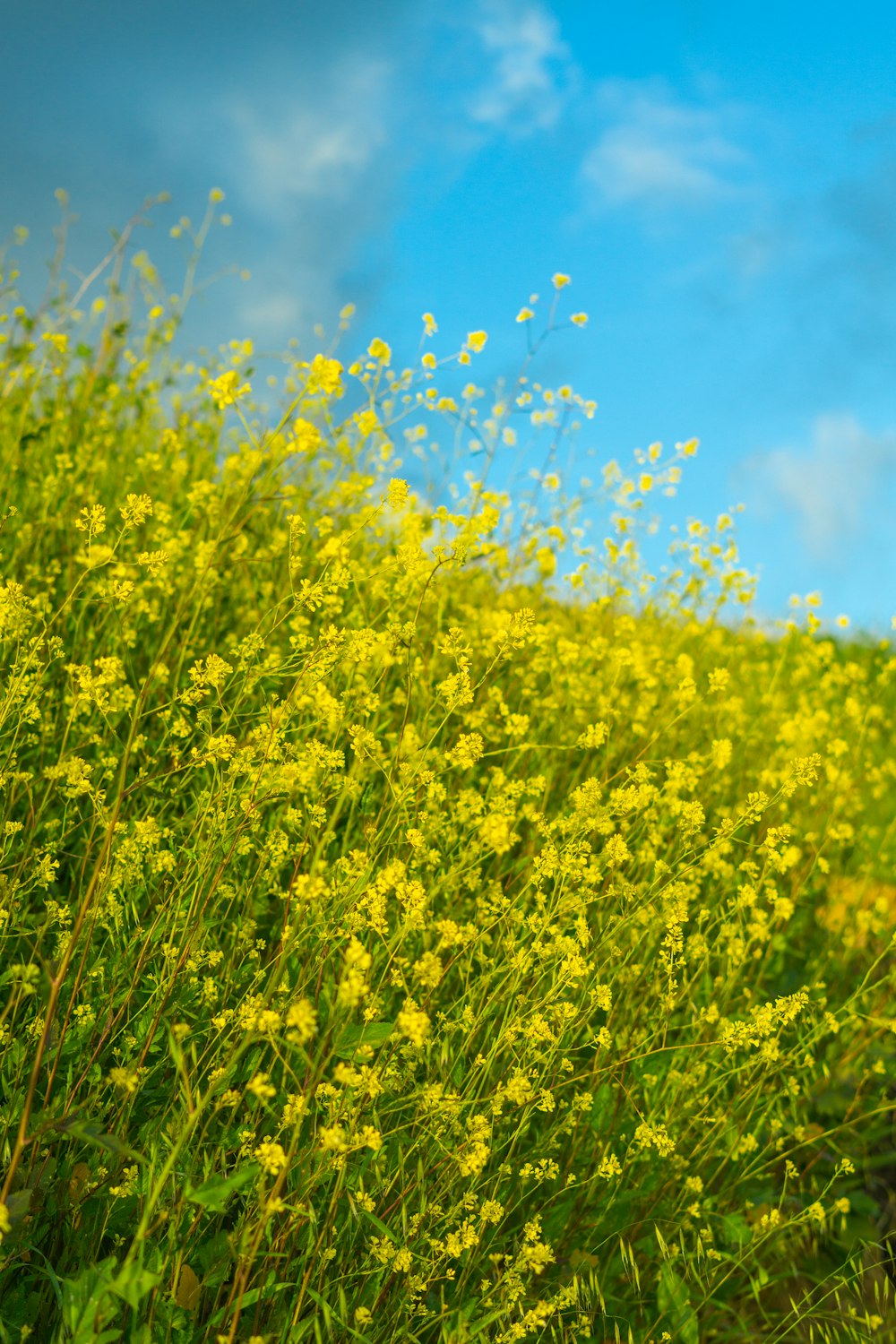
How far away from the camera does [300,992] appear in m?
1.77

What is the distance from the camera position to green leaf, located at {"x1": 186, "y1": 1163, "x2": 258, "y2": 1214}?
138cm

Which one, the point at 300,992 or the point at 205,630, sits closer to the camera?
the point at 300,992

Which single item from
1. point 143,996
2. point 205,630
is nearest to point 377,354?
point 205,630

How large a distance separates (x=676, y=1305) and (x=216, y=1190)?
1181mm

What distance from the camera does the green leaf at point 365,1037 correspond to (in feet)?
5.47

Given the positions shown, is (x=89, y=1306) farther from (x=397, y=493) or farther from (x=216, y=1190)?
(x=397, y=493)

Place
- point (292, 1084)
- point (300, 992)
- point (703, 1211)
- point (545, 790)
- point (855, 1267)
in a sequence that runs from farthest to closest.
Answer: point (545, 790) → point (855, 1267) → point (703, 1211) → point (292, 1084) → point (300, 992)

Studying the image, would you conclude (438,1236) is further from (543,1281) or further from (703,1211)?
(703,1211)

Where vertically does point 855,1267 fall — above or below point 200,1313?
above

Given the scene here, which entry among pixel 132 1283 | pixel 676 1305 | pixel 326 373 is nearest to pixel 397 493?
pixel 326 373

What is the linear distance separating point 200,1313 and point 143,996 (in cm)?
64

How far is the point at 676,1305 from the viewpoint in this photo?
2057mm

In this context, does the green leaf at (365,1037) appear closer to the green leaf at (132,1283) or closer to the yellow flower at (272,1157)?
the yellow flower at (272,1157)

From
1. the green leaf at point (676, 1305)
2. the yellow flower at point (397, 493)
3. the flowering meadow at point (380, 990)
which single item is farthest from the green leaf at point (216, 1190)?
the yellow flower at point (397, 493)
